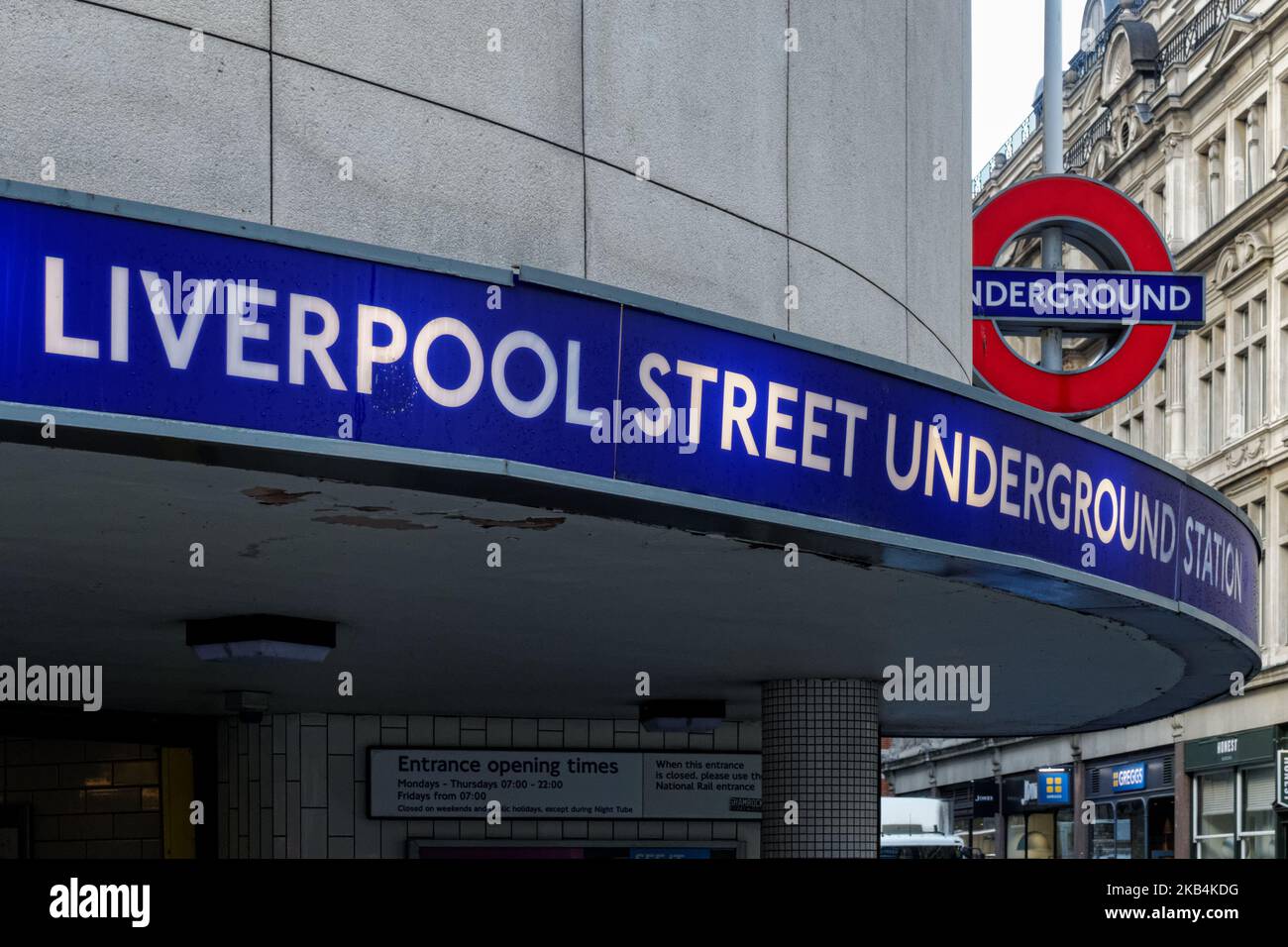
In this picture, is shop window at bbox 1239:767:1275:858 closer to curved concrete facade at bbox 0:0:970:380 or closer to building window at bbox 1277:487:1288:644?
building window at bbox 1277:487:1288:644

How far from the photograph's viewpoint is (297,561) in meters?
8.35

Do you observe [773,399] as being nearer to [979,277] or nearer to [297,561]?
[297,561]

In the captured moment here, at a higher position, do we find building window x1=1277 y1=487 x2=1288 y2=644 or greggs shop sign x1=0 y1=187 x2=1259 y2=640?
building window x1=1277 y1=487 x2=1288 y2=644

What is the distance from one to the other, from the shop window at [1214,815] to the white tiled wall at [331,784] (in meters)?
23.6

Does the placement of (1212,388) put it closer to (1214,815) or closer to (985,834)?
(1214,815)

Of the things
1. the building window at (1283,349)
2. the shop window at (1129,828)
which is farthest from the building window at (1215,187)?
the shop window at (1129,828)

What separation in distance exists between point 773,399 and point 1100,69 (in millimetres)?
40466

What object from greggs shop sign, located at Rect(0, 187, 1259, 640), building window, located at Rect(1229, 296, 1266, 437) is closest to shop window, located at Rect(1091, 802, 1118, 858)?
building window, located at Rect(1229, 296, 1266, 437)

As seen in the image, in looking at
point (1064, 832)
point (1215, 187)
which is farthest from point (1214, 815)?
point (1215, 187)

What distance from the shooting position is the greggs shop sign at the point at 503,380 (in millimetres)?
5941

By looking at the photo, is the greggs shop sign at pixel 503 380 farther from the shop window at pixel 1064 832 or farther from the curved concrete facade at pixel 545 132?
the shop window at pixel 1064 832

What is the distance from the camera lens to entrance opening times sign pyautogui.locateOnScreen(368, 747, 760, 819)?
50.9 feet

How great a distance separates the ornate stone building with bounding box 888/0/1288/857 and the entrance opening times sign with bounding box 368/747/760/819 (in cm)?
1996

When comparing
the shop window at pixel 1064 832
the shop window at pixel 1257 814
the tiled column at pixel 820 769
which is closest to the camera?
the tiled column at pixel 820 769
